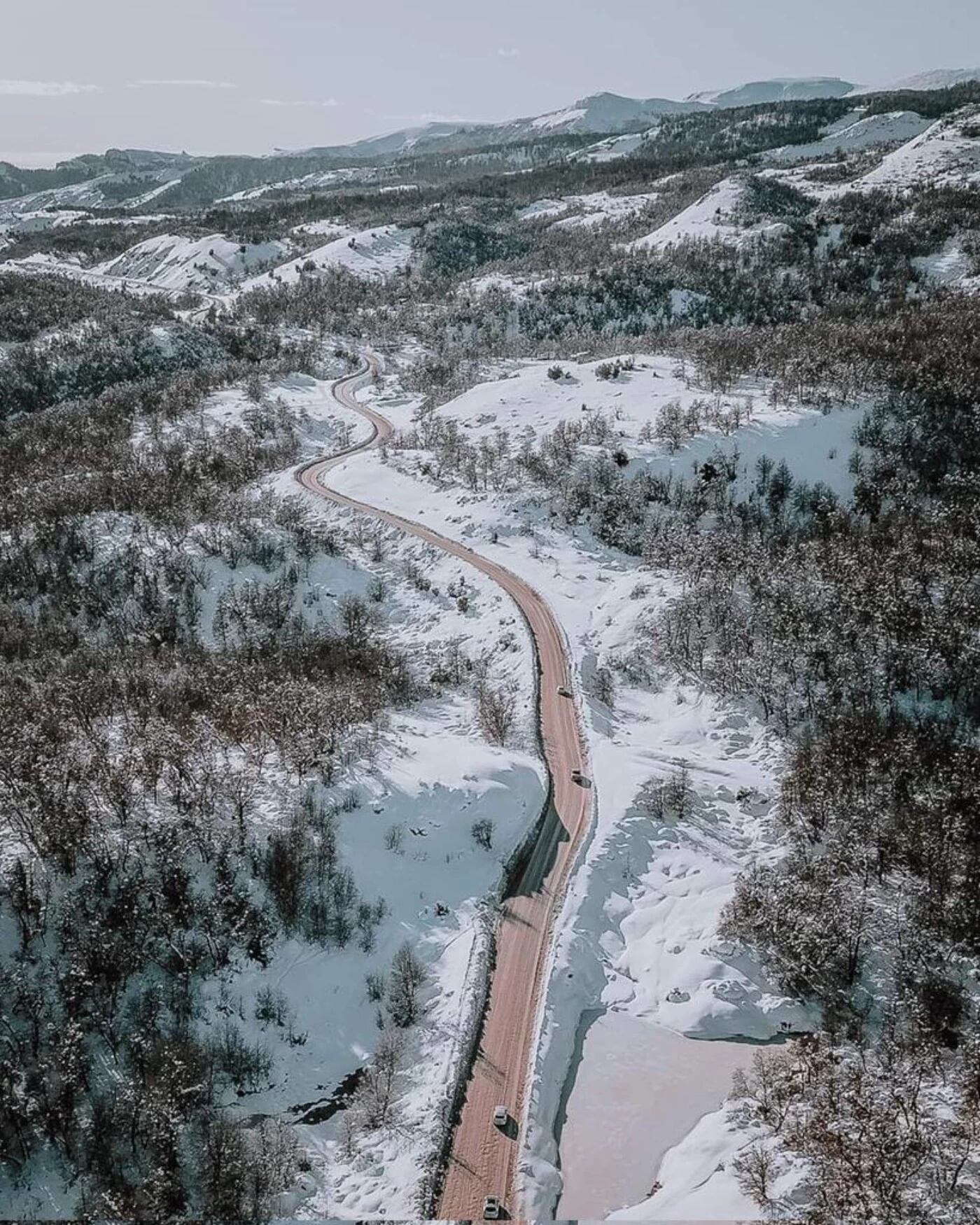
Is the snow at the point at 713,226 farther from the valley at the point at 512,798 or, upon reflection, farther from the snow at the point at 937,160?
the valley at the point at 512,798

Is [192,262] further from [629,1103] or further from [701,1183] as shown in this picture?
[701,1183]

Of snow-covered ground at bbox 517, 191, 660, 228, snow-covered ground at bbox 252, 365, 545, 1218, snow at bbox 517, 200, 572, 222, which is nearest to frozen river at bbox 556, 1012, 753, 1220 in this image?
snow-covered ground at bbox 252, 365, 545, 1218

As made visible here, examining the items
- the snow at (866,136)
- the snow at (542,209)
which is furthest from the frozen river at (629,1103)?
the snow at (866,136)

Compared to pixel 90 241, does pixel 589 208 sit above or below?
below

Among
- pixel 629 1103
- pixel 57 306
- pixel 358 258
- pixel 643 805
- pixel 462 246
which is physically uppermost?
pixel 462 246

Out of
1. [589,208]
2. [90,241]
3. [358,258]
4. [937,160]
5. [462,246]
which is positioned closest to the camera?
[937,160]

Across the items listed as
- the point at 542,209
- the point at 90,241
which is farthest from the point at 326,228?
the point at 90,241

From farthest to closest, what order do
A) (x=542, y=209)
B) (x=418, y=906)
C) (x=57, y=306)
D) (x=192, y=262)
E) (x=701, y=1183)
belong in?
1. (x=542, y=209)
2. (x=192, y=262)
3. (x=57, y=306)
4. (x=418, y=906)
5. (x=701, y=1183)
